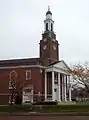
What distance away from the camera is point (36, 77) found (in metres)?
69.6

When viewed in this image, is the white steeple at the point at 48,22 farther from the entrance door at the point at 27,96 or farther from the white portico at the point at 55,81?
the entrance door at the point at 27,96

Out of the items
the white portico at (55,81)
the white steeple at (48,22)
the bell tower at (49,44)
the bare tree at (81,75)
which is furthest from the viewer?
the white steeple at (48,22)

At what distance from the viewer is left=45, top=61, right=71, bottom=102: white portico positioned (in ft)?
240

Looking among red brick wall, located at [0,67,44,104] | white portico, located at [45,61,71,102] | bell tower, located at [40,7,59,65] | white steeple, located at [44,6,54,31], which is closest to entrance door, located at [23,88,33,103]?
red brick wall, located at [0,67,44,104]

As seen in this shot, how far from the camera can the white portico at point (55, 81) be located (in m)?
73.0

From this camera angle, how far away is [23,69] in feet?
231

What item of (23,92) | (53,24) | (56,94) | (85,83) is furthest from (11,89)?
(53,24)

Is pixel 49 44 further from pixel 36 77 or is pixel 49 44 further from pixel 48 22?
pixel 36 77

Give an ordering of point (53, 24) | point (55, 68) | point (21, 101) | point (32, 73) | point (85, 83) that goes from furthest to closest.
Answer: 1. point (53, 24)
2. point (55, 68)
3. point (32, 73)
4. point (21, 101)
5. point (85, 83)

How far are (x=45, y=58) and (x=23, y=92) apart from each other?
13900mm

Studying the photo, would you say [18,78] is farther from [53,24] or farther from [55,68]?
[53,24]

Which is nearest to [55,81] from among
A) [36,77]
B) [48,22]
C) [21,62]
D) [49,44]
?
[36,77]

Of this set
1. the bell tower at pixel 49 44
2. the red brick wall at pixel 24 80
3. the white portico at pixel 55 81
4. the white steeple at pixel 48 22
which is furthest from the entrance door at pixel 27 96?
the white steeple at pixel 48 22

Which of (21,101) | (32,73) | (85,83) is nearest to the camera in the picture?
(85,83)
